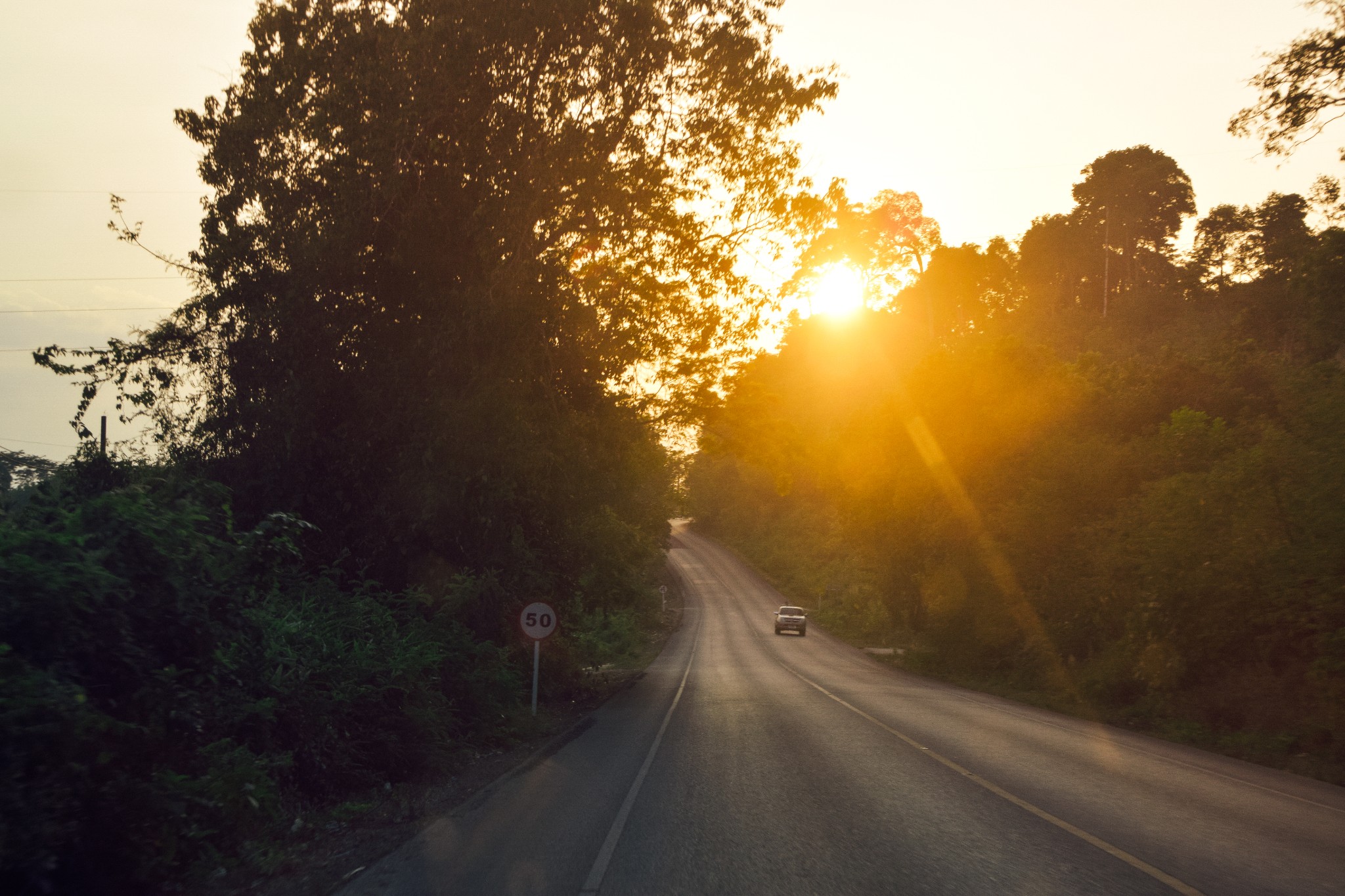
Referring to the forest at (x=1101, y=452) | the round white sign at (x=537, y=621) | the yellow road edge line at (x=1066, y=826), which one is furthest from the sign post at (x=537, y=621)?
the yellow road edge line at (x=1066, y=826)

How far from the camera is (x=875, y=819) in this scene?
860 cm

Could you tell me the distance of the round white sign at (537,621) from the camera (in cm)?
Answer: 1736

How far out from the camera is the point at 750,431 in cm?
2019

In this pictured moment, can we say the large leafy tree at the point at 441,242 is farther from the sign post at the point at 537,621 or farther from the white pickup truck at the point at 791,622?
the white pickup truck at the point at 791,622

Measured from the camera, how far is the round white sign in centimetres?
1736

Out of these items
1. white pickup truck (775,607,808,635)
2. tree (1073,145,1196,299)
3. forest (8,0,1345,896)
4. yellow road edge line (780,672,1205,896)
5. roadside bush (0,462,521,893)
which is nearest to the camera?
roadside bush (0,462,521,893)

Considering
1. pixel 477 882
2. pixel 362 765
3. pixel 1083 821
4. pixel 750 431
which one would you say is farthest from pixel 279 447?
Result: pixel 1083 821

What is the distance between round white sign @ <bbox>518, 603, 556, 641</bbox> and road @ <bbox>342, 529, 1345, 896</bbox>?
6.20ft

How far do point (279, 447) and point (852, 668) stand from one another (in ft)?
80.1

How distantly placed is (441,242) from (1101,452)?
19530 mm

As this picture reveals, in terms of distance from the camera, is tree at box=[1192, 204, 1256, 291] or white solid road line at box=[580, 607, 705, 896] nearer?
white solid road line at box=[580, 607, 705, 896]

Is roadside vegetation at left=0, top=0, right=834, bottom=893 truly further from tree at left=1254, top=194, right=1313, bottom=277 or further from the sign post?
tree at left=1254, top=194, right=1313, bottom=277

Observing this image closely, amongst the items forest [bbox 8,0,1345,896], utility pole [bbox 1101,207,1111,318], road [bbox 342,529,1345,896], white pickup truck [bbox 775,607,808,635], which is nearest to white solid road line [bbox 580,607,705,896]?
road [bbox 342,529,1345,896]

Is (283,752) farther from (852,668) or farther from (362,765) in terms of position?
(852,668)
